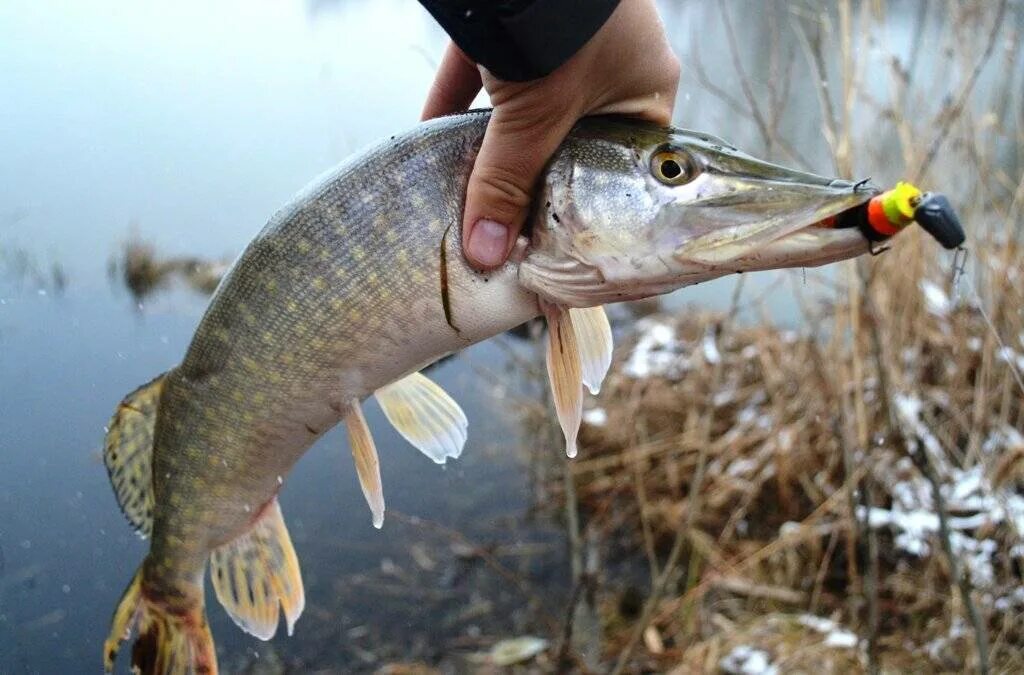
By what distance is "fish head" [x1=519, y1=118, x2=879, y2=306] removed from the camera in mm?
1106

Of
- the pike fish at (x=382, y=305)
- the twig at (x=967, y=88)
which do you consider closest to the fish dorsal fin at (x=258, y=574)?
the pike fish at (x=382, y=305)

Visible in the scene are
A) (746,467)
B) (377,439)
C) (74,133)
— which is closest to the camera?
(746,467)

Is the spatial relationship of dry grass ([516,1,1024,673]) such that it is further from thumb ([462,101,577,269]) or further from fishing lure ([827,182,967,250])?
thumb ([462,101,577,269])

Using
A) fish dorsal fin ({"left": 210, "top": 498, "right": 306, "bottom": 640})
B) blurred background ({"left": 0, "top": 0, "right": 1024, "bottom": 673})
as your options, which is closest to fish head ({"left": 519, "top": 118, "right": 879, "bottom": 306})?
fish dorsal fin ({"left": 210, "top": 498, "right": 306, "bottom": 640})

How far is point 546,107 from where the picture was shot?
47.0 inches

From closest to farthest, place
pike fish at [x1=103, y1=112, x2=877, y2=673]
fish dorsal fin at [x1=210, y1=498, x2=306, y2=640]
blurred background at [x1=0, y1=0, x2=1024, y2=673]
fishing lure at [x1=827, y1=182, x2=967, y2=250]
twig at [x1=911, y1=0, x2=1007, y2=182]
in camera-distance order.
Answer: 1. fishing lure at [x1=827, y1=182, x2=967, y2=250]
2. pike fish at [x1=103, y1=112, x2=877, y2=673]
3. fish dorsal fin at [x1=210, y1=498, x2=306, y2=640]
4. twig at [x1=911, y1=0, x2=1007, y2=182]
5. blurred background at [x1=0, y1=0, x2=1024, y2=673]

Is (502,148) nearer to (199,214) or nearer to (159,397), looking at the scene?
(159,397)

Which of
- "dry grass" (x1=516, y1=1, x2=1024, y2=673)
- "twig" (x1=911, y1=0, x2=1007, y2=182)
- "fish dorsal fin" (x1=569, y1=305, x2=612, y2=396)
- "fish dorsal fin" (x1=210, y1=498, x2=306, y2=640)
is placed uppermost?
"fish dorsal fin" (x1=569, y1=305, x2=612, y2=396)

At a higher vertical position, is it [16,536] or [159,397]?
[159,397]

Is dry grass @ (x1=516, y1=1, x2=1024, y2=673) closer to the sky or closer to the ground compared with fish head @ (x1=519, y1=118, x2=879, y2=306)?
closer to the ground

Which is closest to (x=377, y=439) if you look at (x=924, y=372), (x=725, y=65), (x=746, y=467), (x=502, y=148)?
(x=746, y=467)

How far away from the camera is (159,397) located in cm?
150

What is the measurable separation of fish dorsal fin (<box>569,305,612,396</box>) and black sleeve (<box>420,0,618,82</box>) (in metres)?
0.41

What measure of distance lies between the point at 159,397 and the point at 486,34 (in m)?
0.87
